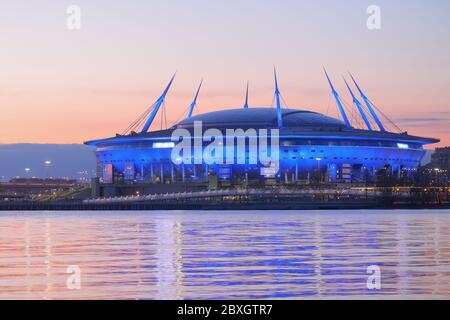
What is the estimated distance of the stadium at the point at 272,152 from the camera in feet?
478

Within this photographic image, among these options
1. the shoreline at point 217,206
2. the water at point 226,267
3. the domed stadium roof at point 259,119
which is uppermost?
the domed stadium roof at point 259,119

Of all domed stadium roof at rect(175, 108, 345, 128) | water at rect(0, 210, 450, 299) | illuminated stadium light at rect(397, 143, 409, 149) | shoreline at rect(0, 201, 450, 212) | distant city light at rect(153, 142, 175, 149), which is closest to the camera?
water at rect(0, 210, 450, 299)

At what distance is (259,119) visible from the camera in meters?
151

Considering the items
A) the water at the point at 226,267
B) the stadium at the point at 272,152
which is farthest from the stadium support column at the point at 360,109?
the water at the point at 226,267

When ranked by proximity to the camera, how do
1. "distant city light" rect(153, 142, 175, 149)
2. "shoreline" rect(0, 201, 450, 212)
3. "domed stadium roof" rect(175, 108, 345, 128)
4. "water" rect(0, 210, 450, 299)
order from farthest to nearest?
"distant city light" rect(153, 142, 175, 149) < "domed stadium roof" rect(175, 108, 345, 128) < "shoreline" rect(0, 201, 450, 212) < "water" rect(0, 210, 450, 299)

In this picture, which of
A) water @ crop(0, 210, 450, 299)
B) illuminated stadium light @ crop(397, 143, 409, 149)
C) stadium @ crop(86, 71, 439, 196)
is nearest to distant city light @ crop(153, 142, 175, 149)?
stadium @ crop(86, 71, 439, 196)

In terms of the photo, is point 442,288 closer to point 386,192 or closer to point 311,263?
point 311,263

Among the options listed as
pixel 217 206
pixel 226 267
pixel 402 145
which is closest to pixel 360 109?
pixel 402 145

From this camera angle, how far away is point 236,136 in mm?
147125

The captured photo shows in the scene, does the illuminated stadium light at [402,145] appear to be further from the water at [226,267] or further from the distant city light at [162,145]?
the water at [226,267]

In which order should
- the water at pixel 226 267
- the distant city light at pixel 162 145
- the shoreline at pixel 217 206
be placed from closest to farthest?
the water at pixel 226 267
the shoreline at pixel 217 206
the distant city light at pixel 162 145

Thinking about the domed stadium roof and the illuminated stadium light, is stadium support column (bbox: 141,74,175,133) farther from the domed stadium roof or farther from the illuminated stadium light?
the illuminated stadium light

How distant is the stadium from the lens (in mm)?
145750
